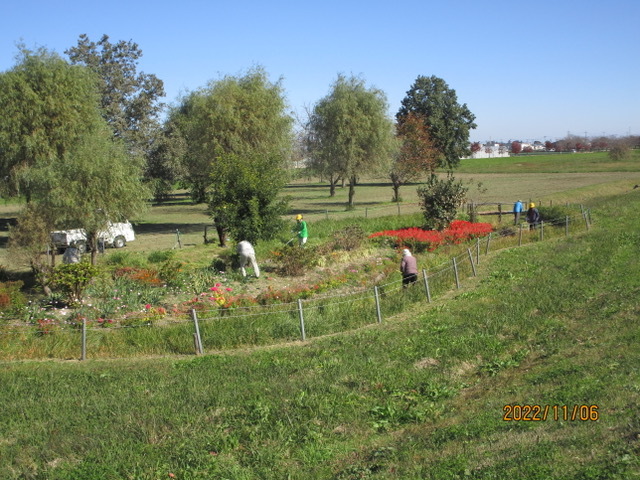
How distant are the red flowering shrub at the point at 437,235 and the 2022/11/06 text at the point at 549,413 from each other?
1546 centimetres

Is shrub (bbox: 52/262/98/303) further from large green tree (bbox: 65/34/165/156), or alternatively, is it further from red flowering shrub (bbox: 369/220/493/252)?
large green tree (bbox: 65/34/165/156)

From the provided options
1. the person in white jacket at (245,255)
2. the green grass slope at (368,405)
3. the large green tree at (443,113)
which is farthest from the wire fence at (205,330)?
the large green tree at (443,113)

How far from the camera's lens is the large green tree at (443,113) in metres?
77.1

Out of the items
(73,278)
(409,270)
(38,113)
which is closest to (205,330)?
(73,278)

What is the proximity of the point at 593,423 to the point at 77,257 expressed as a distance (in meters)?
21.2

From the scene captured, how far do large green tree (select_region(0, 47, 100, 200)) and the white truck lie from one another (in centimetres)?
508

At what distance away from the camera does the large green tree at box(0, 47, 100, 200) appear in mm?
33156

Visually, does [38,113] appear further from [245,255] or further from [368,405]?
[368,405]

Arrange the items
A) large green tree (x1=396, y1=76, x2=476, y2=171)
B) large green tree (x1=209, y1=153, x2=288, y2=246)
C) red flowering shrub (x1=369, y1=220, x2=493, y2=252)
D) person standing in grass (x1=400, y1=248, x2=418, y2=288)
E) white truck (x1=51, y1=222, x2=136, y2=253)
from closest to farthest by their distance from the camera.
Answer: person standing in grass (x1=400, y1=248, x2=418, y2=288)
large green tree (x1=209, y1=153, x2=288, y2=246)
red flowering shrub (x1=369, y1=220, x2=493, y2=252)
white truck (x1=51, y1=222, x2=136, y2=253)
large green tree (x1=396, y1=76, x2=476, y2=171)

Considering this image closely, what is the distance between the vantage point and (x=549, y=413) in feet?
25.2

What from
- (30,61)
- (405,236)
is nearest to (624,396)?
(405,236)

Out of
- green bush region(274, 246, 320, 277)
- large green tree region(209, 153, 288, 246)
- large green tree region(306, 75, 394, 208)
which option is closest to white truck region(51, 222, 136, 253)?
large green tree region(209, 153, 288, 246)

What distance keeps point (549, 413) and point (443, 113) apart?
75.0 meters

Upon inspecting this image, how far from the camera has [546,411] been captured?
7.73 metres
